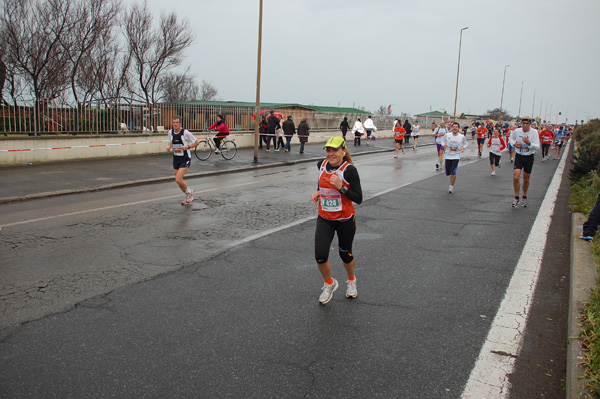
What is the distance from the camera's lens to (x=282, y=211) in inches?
382

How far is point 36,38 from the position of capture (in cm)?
2716

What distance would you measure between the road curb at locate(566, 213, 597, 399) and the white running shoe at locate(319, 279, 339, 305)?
2142 millimetres

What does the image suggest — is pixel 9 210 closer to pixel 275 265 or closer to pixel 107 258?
pixel 107 258

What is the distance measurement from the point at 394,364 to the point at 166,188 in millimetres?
10157

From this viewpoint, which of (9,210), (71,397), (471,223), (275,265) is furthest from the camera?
(9,210)

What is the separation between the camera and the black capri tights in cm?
489

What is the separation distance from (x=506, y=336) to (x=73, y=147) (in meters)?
16.7

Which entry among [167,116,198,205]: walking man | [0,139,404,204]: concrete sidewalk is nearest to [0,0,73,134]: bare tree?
[0,139,404,204]: concrete sidewalk

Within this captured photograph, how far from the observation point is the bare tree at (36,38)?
25.8 metres

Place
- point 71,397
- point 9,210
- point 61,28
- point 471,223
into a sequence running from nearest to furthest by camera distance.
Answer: point 71,397
point 471,223
point 9,210
point 61,28

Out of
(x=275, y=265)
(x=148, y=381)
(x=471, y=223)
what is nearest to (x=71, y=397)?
(x=148, y=381)

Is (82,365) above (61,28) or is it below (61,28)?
below

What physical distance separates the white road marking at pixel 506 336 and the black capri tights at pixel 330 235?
5.07 feet

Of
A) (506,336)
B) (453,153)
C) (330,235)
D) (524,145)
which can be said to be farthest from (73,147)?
(506,336)
